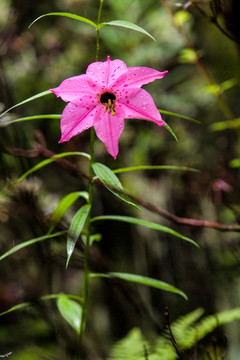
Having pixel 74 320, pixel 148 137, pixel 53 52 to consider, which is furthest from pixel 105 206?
pixel 74 320

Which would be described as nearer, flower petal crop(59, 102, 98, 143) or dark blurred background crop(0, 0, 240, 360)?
flower petal crop(59, 102, 98, 143)

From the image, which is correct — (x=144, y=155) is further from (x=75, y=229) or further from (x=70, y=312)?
(x=75, y=229)

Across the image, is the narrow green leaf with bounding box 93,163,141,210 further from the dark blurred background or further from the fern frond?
the dark blurred background

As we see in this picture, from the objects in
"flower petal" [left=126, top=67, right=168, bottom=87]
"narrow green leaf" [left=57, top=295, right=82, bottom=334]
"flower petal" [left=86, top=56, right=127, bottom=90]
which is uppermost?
"flower petal" [left=86, top=56, right=127, bottom=90]

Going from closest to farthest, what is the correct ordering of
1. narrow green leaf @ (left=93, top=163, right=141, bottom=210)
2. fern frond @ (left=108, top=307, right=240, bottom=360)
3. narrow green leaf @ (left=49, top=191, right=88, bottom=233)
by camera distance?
narrow green leaf @ (left=93, top=163, right=141, bottom=210) → narrow green leaf @ (left=49, top=191, right=88, bottom=233) → fern frond @ (left=108, top=307, right=240, bottom=360)

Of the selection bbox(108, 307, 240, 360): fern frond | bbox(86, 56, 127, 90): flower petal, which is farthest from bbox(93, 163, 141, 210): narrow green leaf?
bbox(108, 307, 240, 360): fern frond

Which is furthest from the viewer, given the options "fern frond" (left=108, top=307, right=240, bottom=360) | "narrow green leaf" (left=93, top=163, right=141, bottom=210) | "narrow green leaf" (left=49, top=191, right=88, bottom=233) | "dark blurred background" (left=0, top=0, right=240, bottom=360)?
"dark blurred background" (left=0, top=0, right=240, bottom=360)

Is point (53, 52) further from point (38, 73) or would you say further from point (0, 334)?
point (0, 334)
